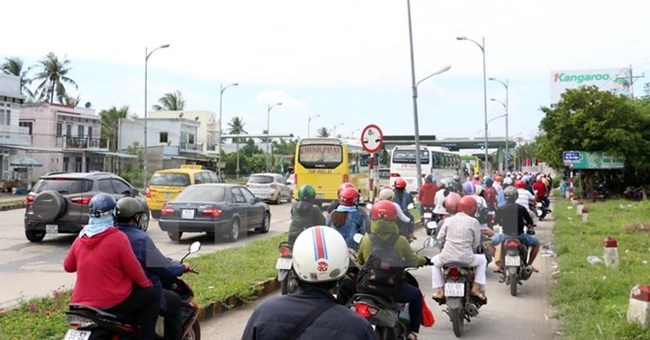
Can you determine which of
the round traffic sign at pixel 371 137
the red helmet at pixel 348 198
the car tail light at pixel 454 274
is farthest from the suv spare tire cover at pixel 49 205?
the car tail light at pixel 454 274

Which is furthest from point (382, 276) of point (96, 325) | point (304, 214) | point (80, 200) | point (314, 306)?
point (80, 200)

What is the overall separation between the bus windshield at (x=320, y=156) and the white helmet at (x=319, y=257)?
2220 cm

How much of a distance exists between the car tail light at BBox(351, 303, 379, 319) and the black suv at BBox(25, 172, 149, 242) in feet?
Answer: 30.3

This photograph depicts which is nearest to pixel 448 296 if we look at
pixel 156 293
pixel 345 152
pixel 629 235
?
pixel 156 293

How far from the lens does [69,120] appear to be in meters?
45.5

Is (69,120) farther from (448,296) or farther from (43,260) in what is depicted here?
(448,296)

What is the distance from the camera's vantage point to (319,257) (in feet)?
9.48

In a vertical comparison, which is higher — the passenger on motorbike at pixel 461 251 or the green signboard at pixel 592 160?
the green signboard at pixel 592 160

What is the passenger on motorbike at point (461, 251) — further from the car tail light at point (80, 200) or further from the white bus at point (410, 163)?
the white bus at point (410, 163)

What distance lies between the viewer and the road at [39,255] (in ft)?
29.9

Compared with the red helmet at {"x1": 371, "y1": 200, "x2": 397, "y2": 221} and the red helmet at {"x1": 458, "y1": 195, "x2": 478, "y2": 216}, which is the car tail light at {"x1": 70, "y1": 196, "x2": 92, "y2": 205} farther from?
the red helmet at {"x1": 371, "y1": 200, "x2": 397, "y2": 221}

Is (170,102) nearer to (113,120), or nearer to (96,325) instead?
(113,120)

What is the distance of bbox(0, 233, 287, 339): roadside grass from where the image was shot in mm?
6129

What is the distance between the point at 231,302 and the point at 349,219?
1832 mm
